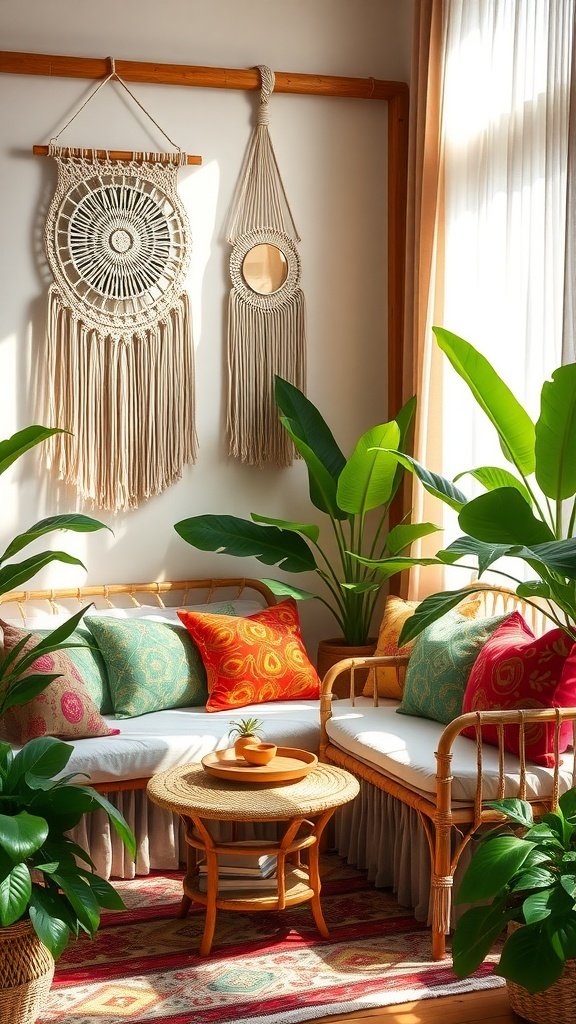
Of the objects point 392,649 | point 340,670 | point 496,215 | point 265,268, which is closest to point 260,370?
point 265,268

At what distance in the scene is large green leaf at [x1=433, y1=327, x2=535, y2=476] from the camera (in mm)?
2826

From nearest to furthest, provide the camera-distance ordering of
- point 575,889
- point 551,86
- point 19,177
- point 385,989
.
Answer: point 575,889 → point 385,989 → point 551,86 → point 19,177

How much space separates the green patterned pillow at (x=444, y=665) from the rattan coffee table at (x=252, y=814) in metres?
0.45

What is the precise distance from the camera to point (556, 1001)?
247cm

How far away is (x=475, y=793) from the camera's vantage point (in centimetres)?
290

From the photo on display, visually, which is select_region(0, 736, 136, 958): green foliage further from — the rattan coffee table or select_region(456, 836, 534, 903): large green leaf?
select_region(456, 836, 534, 903): large green leaf

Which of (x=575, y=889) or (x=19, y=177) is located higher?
(x=19, y=177)

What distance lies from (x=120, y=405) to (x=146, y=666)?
1.00 m

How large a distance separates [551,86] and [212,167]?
1428mm

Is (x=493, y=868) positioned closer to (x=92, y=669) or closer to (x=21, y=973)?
(x=21, y=973)

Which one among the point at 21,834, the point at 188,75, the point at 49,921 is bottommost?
the point at 49,921

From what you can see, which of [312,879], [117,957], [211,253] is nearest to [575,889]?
[312,879]

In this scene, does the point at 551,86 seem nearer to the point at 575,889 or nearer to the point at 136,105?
the point at 136,105

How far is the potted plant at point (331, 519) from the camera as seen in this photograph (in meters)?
3.91
